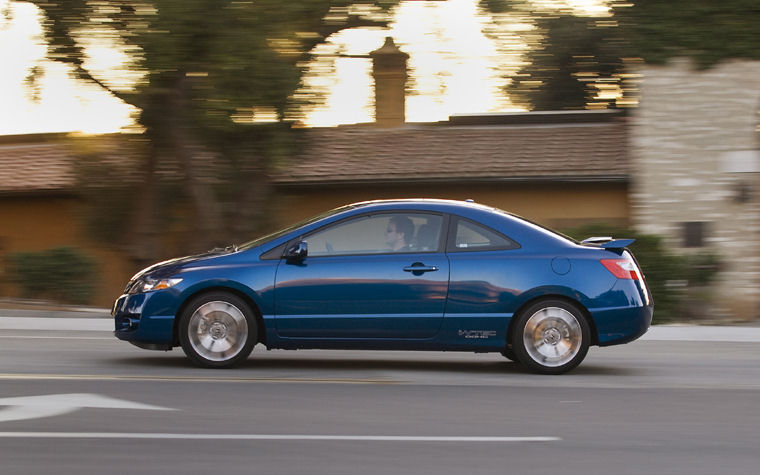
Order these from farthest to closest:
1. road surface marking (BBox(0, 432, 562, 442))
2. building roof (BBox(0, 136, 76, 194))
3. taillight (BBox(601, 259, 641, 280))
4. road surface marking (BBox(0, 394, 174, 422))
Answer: building roof (BBox(0, 136, 76, 194))
taillight (BBox(601, 259, 641, 280))
road surface marking (BBox(0, 394, 174, 422))
road surface marking (BBox(0, 432, 562, 442))

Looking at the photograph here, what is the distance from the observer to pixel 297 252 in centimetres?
934

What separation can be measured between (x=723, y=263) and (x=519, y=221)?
9.05m

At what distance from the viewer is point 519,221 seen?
9680mm

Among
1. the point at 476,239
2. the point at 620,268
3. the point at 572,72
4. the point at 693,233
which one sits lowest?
the point at 620,268

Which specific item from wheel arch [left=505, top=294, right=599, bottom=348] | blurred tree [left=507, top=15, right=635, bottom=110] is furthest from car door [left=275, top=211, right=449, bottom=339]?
blurred tree [left=507, top=15, right=635, bottom=110]

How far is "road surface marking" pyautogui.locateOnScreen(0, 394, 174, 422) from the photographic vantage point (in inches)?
284

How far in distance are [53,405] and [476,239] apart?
3.90 meters

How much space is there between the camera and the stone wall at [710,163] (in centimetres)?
1756

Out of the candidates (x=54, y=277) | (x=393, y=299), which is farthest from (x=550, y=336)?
(x=54, y=277)

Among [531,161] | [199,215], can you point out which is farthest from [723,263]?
[199,215]

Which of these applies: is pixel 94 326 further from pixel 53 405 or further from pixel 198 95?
pixel 53 405

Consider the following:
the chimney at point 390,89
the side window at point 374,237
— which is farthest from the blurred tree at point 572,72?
the side window at point 374,237

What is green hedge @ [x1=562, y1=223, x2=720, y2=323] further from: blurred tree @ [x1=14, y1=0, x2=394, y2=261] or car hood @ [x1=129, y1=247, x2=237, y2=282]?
car hood @ [x1=129, y1=247, x2=237, y2=282]

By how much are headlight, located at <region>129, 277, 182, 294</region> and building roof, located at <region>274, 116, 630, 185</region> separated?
1008cm
